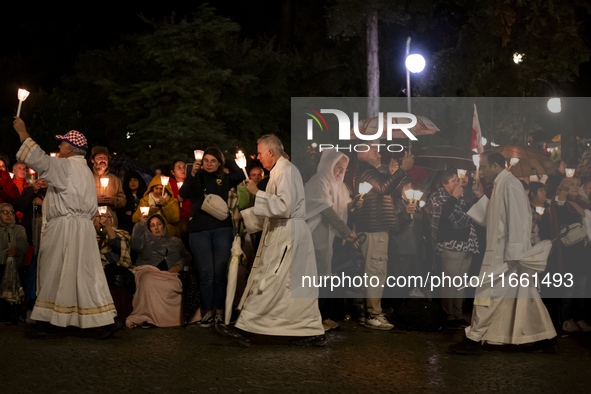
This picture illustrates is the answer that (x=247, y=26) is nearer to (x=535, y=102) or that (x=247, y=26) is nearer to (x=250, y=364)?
(x=535, y=102)

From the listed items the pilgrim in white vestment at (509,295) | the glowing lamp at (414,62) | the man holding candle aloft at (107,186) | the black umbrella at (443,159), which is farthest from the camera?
the glowing lamp at (414,62)

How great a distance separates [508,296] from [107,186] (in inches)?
220

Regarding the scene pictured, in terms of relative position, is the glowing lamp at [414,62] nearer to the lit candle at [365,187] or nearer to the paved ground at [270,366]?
the lit candle at [365,187]

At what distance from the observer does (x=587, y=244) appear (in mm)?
9602

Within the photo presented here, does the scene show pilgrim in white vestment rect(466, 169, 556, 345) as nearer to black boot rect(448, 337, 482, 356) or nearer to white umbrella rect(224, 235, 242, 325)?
black boot rect(448, 337, 482, 356)

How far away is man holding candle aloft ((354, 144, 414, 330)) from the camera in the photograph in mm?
9422

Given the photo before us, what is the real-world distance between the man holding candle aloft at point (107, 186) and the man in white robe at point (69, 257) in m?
1.87

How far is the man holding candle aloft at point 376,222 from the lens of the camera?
30.9 feet

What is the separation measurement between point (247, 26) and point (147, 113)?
464 inches

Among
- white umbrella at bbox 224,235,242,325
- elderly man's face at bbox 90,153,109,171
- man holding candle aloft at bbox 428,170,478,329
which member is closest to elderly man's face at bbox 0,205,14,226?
elderly man's face at bbox 90,153,109,171

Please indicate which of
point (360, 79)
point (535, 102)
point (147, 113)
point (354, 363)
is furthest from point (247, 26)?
point (354, 363)

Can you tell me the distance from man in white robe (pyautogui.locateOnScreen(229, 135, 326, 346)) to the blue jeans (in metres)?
1.05

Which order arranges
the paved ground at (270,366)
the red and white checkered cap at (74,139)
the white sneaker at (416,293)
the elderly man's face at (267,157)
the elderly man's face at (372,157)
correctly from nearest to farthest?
the paved ground at (270,366)
the elderly man's face at (267,157)
the red and white checkered cap at (74,139)
the white sneaker at (416,293)
the elderly man's face at (372,157)

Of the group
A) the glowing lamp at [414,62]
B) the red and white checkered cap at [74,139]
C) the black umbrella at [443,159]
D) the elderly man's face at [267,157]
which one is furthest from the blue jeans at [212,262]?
the glowing lamp at [414,62]
